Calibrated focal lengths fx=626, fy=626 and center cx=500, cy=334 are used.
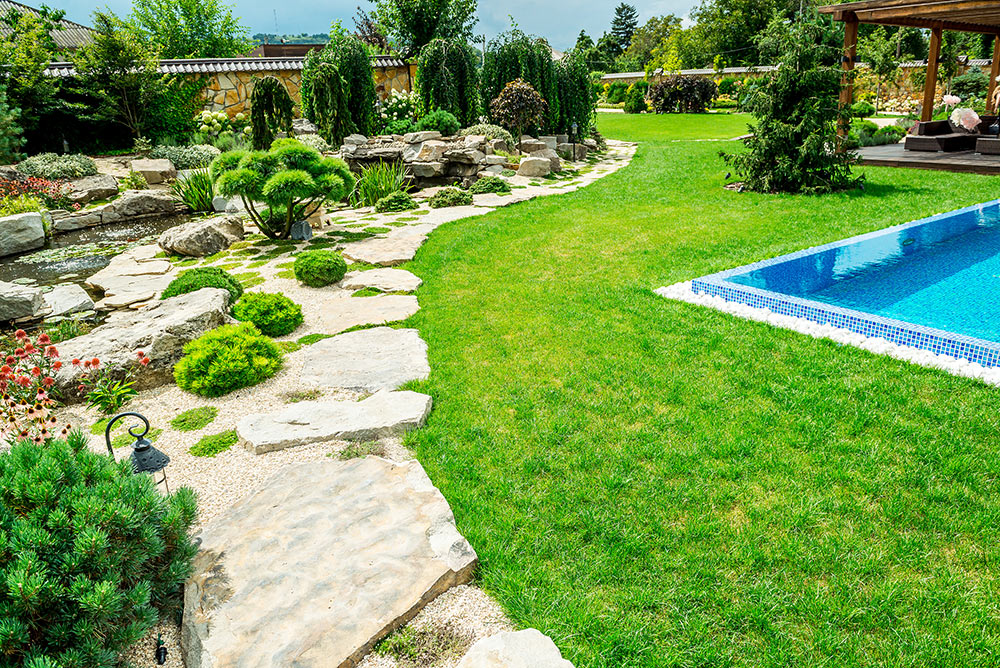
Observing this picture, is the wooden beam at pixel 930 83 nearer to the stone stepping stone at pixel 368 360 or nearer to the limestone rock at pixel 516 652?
the stone stepping stone at pixel 368 360

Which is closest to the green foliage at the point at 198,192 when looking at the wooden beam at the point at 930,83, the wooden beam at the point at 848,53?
the wooden beam at the point at 848,53

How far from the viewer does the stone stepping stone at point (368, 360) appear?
4.36 m

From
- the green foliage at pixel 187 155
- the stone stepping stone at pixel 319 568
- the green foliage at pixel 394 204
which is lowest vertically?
the stone stepping stone at pixel 319 568

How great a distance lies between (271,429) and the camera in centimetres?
367

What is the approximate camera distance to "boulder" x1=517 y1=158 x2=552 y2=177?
14117 millimetres

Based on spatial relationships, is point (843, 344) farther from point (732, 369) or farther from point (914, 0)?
point (914, 0)

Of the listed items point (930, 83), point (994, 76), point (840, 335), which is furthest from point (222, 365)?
point (994, 76)

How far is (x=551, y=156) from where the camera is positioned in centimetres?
1534

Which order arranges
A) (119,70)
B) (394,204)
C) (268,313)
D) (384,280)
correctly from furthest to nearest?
1. (119,70)
2. (394,204)
3. (384,280)
4. (268,313)

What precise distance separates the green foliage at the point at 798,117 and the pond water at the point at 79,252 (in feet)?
33.6

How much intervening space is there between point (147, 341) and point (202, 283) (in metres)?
1.42

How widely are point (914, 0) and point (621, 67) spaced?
5177 centimetres

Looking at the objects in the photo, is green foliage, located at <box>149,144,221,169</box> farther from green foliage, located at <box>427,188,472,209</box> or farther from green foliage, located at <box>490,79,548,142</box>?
green foliage, located at <box>490,79,548,142</box>

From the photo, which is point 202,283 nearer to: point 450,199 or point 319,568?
point 319,568
